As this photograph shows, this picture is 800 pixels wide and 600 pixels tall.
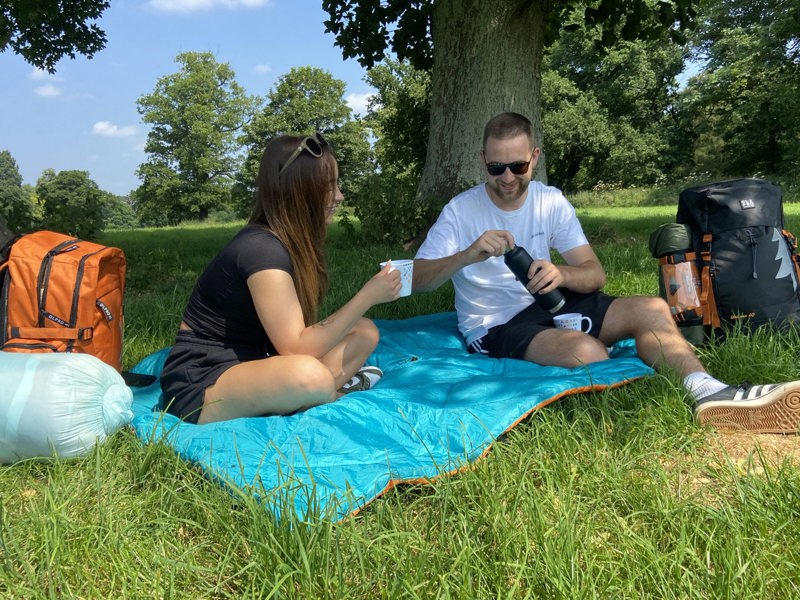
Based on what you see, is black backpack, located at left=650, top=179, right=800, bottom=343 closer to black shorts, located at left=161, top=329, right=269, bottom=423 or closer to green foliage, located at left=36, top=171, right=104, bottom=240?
black shorts, located at left=161, top=329, right=269, bottom=423

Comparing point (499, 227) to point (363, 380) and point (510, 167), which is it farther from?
point (363, 380)

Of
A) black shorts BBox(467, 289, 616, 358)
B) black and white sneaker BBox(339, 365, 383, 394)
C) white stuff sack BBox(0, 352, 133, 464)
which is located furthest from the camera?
black shorts BBox(467, 289, 616, 358)

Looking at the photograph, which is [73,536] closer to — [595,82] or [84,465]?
[84,465]

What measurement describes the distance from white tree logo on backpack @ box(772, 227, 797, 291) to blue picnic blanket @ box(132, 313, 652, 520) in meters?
0.92

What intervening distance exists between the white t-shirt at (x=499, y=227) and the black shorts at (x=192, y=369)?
1.31 metres

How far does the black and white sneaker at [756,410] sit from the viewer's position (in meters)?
2.42

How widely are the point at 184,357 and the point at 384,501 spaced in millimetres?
1248

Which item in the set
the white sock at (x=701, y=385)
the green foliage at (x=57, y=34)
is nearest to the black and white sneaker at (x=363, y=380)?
the white sock at (x=701, y=385)

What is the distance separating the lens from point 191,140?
1694 inches

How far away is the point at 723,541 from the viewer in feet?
5.51

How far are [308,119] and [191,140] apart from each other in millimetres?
8716

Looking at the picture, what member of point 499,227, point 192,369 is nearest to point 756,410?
point 499,227

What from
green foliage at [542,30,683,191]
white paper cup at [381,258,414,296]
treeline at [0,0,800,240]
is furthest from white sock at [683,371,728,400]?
green foliage at [542,30,683,191]

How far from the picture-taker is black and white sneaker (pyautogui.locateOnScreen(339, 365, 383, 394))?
10.2 feet
